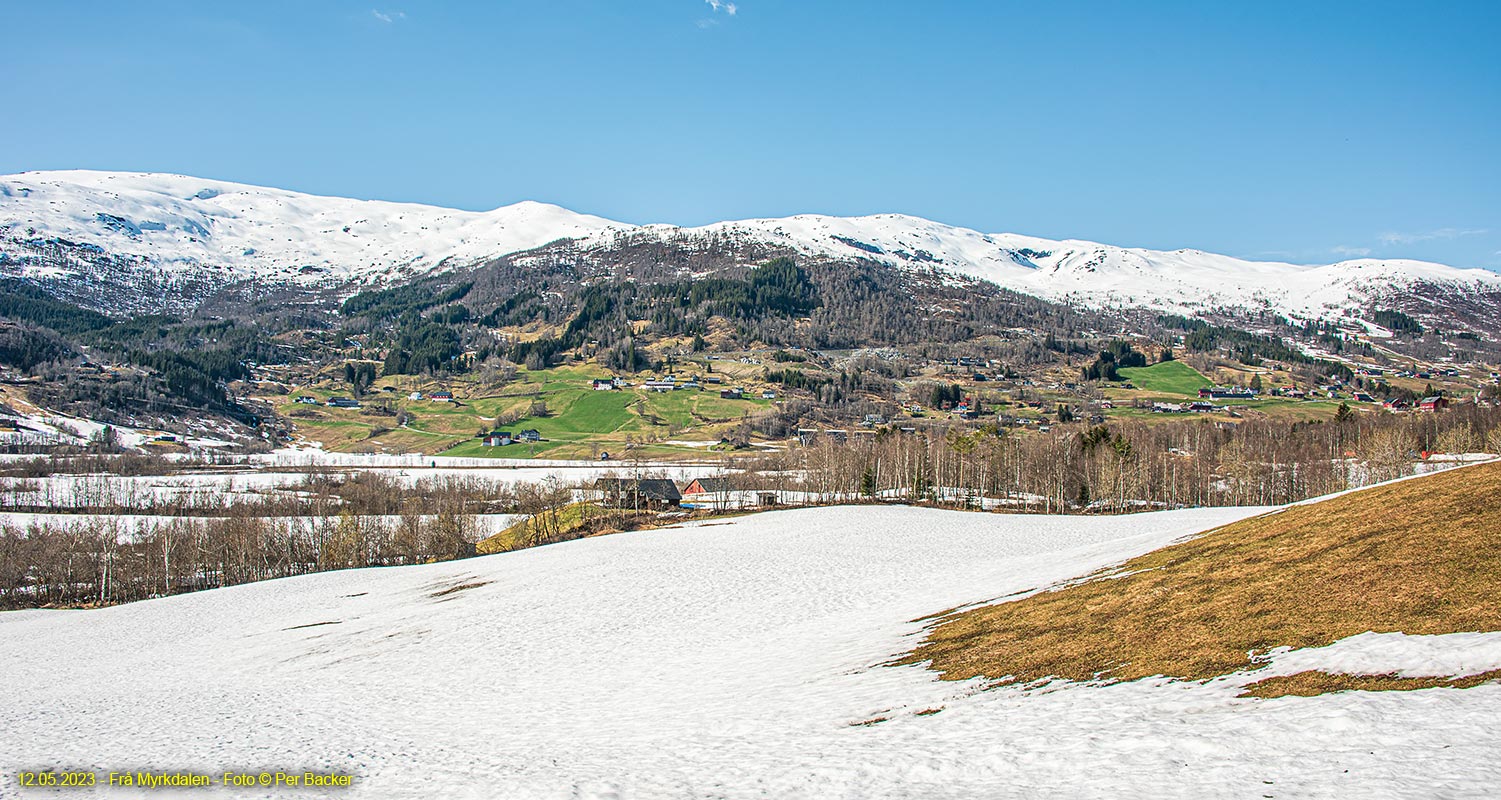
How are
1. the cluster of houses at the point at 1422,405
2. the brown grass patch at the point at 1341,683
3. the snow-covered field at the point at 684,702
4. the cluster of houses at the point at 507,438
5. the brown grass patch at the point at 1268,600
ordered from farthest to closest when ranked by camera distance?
the cluster of houses at the point at 507,438 → the cluster of houses at the point at 1422,405 → the brown grass patch at the point at 1268,600 → the brown grass patch at the point at 1341,683 → the snow-covered field at the point at 684,702

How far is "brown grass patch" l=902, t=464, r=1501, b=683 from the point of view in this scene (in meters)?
16.9

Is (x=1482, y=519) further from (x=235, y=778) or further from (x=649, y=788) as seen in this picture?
(x=235, y=778)

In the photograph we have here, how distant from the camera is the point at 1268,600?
66.5ft

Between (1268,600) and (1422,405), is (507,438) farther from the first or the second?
(1422,405)

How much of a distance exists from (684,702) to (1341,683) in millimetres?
15059

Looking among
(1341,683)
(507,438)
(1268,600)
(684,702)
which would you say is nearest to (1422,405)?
(507,438)

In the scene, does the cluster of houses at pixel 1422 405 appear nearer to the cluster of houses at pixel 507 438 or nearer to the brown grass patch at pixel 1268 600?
the brown grass patch at pixel 1268 600

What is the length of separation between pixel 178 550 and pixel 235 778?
79.1 metres

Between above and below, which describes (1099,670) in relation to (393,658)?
above

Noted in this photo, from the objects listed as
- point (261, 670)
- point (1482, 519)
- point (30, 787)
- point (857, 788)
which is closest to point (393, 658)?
point (261, 670)

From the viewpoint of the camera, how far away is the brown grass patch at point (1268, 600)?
1694 cm

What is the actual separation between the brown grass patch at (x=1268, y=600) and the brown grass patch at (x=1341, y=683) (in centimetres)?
151

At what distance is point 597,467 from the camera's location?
159500 millimetres

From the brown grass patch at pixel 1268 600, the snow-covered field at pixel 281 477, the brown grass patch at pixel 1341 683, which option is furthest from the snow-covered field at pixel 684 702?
the snow-covered field at pixel 281 477
